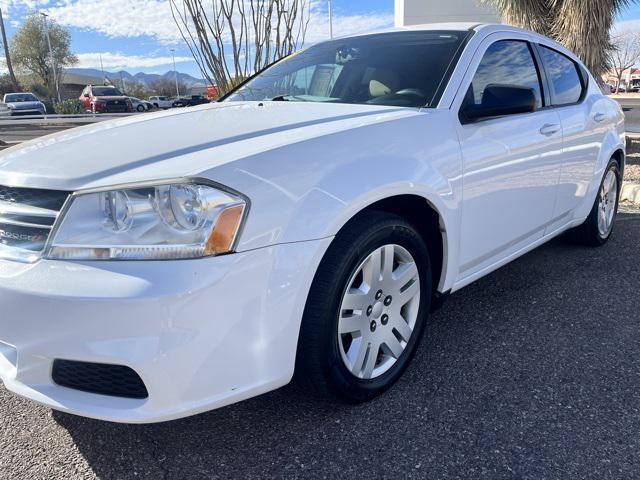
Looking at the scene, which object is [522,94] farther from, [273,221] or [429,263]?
[273,221]

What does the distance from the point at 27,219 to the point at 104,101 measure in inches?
1155

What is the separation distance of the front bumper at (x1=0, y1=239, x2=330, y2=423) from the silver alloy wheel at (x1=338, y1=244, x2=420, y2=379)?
1.21 ft

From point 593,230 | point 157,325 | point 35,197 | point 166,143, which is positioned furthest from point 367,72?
point 593,230

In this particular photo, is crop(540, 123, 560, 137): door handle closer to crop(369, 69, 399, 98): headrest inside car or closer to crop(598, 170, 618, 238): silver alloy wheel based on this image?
crop(369, 69, 399, 98): headrest inside car

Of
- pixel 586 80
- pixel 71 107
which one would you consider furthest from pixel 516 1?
pixel 71 107

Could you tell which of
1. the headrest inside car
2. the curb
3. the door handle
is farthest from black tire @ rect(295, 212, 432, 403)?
the curb

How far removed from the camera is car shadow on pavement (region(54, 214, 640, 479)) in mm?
1919

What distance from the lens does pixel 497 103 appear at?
8.46ft

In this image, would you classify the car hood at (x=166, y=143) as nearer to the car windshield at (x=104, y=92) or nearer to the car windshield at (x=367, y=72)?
the car windshield at (x=367, y=72)

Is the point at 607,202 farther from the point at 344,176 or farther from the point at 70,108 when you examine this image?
the point at 70,108

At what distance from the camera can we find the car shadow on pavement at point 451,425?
1.92 metres

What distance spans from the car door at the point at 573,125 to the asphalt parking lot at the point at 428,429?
1046 millimetres

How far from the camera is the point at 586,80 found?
159 inches

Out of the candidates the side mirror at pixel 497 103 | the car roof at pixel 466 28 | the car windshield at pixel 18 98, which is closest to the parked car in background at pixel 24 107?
the car windshield at pixel 18 98
